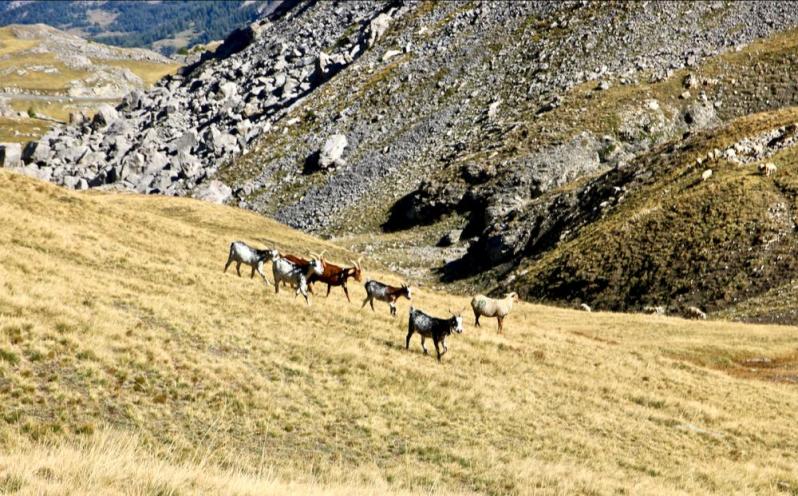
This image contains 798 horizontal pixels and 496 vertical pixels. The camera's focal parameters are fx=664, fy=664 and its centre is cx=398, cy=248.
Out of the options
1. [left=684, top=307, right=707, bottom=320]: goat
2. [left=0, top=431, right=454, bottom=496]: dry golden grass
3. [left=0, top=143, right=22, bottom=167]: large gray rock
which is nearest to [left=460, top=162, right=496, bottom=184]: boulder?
[left=684, top=307, right=707, bottom=320]: goat

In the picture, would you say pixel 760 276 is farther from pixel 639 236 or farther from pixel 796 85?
pixel 796 85

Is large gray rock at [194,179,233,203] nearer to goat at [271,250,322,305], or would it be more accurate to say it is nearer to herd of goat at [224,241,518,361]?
herd of goat at [224,241,518,361]

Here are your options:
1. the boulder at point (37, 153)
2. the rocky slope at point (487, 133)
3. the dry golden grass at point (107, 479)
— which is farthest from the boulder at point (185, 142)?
the dry golden grass at point (107, 479)

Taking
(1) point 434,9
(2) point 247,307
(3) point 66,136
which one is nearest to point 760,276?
(2) point 247,307

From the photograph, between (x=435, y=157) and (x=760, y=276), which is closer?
(x=760, y=276)

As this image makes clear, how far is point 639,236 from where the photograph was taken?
198 ft

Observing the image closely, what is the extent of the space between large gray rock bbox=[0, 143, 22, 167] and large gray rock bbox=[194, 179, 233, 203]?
4787 centimetres

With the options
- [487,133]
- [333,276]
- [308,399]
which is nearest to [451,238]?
[487,133]

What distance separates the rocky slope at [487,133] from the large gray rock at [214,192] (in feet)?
1.22

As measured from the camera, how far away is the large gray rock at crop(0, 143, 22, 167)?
425 feet

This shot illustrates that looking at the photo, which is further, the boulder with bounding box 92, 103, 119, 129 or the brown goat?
the boulder with bounding box 92, 103, 119, 129

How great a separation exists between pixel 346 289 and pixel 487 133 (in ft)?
231

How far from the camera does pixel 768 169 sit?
59156mm

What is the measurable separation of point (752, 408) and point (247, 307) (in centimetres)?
2178
